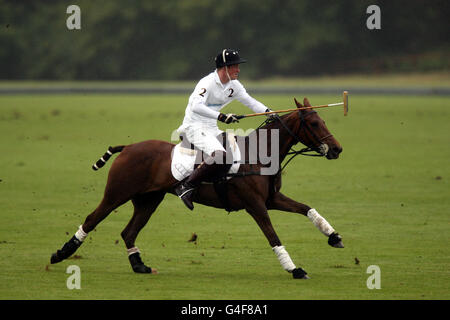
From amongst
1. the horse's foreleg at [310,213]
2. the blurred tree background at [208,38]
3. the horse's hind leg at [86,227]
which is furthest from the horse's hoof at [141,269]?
the blurred tree background at [208,38]

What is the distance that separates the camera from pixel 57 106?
1780 inches

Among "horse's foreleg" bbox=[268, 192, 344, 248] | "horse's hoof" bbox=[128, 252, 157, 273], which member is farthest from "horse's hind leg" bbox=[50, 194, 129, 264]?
"horse's foreleg" bbox=[268, 192, 344, 248]

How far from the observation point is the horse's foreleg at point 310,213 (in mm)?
10969

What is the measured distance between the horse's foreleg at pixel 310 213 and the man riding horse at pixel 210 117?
0.79m

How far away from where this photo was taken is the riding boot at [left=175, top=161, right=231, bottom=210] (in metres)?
10.9

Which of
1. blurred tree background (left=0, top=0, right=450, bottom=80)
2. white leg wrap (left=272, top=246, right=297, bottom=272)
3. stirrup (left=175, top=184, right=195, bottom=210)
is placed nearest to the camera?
white leg wrap (left=272, top=246, right=297, bottom=272)

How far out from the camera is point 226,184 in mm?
11008

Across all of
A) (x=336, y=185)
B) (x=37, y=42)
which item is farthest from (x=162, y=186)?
(x=37, y=42)

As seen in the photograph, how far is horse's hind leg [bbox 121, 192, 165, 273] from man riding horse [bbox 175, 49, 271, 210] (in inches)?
17.9

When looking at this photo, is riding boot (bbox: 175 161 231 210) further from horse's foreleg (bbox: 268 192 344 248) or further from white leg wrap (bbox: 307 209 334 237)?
white leg wrap (bbox: 307 209 334 237)

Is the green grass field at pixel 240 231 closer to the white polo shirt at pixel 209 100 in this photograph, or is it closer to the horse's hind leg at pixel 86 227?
the horse's hind leg at pixel 86 227

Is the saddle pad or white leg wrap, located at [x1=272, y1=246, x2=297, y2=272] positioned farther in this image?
the saddle pad
